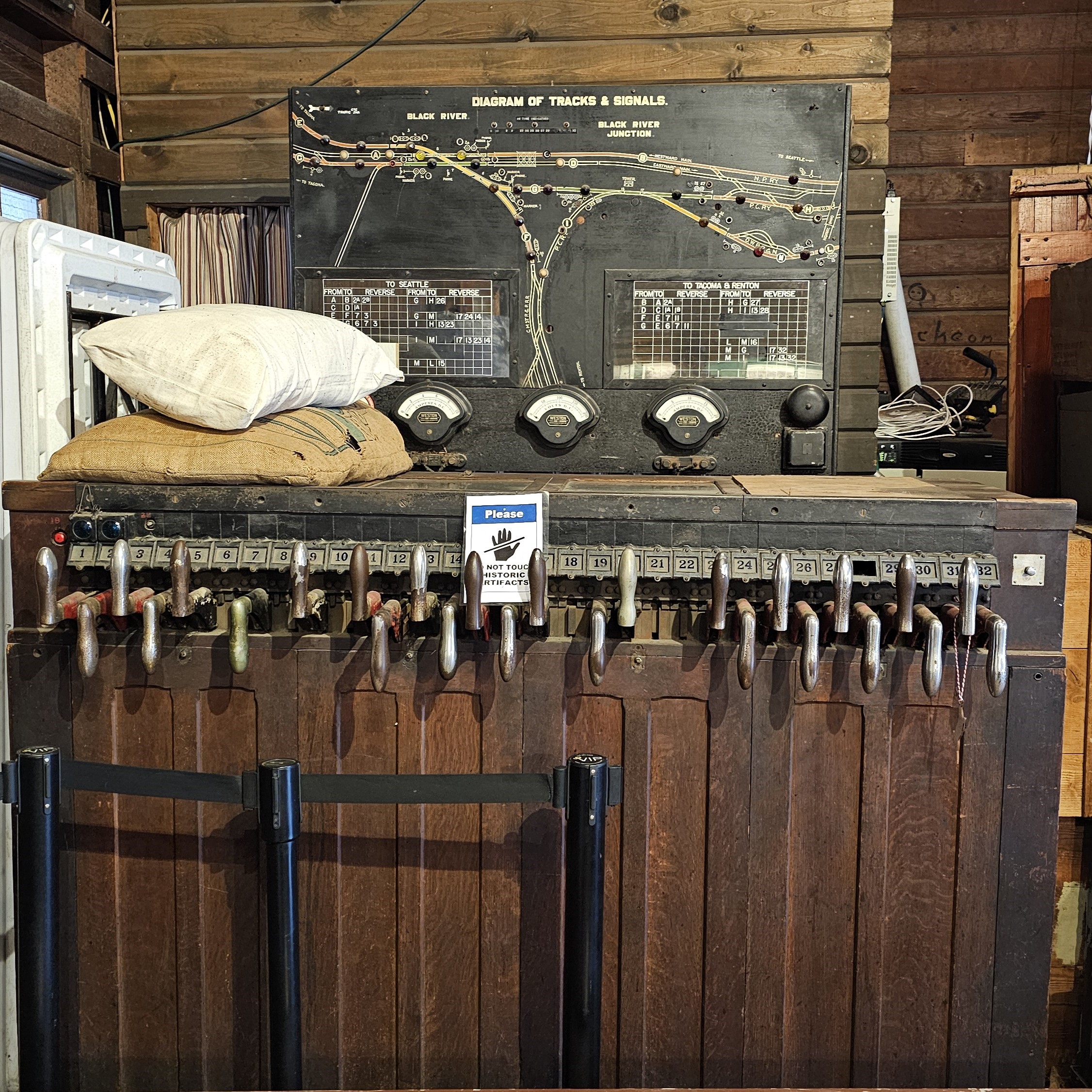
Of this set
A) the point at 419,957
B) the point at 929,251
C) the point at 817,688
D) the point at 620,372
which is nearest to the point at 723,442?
the point at 620,372

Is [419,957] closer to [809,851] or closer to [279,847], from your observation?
[279,847]

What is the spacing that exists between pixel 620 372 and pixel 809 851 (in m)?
1.27

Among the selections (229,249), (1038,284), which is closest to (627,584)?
(1038,284)

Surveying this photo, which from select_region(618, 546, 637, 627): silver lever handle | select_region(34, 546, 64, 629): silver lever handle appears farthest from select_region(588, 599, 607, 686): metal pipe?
select_region(34, 546, 64, 629): silver lever handle

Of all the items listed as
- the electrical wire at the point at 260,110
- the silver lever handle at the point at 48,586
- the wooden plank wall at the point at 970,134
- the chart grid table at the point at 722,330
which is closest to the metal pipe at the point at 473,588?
the silver lever handle at the point at 48,586

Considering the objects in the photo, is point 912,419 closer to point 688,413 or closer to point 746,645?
point 688,413

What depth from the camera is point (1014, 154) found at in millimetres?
5578

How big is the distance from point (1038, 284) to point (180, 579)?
2.68 metres

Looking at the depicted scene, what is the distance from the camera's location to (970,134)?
18.4ft

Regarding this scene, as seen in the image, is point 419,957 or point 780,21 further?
point 780,21

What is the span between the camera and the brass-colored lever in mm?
1893

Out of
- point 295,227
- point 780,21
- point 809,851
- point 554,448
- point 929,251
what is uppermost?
point 780,21

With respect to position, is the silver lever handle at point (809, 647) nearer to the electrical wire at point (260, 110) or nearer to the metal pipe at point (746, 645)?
the metal pipe at point (746, 645)

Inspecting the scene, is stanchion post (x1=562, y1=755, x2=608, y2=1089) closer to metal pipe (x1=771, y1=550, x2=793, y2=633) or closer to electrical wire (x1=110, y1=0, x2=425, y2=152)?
metal pipe (x1=771, y1=550, x2=793, y2=633)
